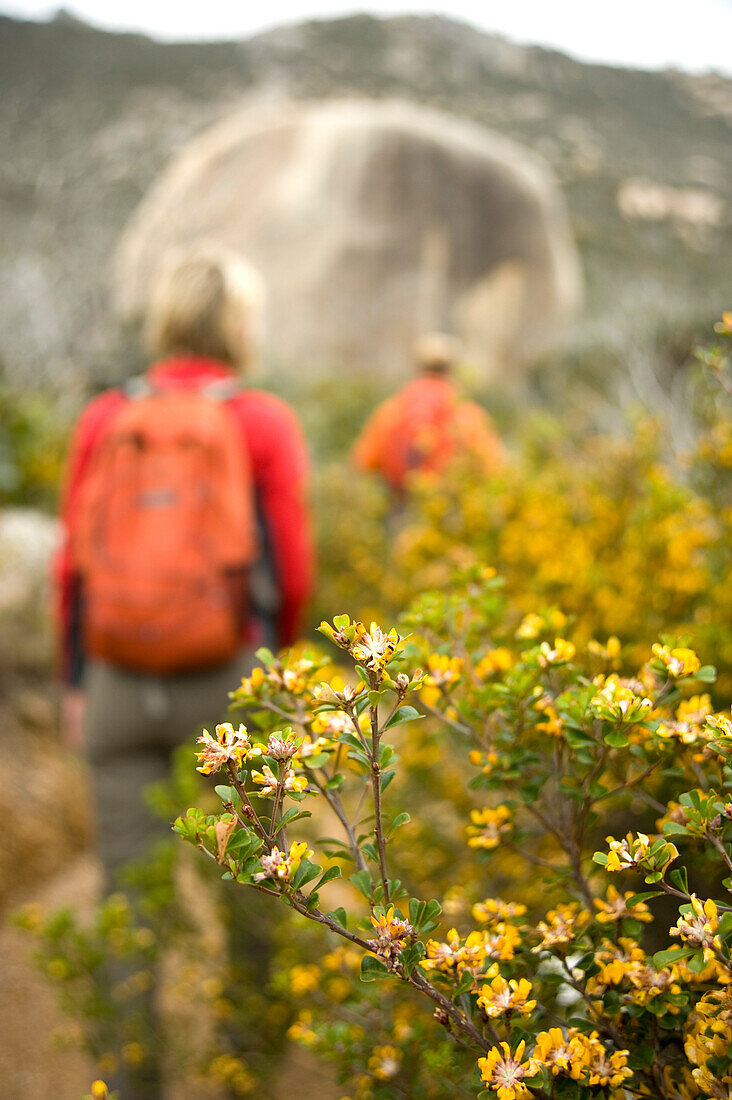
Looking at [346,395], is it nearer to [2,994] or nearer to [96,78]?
[96,78]

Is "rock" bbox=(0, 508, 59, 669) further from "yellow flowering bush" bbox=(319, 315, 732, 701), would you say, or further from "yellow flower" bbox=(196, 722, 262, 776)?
"yellow flower" bbox=(196, 722, 262, 776)

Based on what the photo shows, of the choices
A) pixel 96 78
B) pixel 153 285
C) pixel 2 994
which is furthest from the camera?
pixel 96 78

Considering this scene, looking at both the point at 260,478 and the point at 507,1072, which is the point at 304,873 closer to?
the point at 507,1072

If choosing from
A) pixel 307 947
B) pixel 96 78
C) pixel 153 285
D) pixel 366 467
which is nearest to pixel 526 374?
pixel 96 78

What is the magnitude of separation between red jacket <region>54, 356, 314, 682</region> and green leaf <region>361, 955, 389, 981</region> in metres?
1.40

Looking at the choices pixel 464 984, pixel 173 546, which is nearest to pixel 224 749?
pixel 464 984

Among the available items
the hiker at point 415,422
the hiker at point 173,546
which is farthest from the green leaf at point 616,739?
the hiker at point 415,422

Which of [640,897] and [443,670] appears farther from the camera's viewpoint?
[443,670]

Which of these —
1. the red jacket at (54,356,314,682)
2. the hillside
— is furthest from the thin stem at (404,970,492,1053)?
the hillside

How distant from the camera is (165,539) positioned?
67.3 inches

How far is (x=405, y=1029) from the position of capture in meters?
0.98

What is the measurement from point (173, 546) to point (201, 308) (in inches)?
26.1

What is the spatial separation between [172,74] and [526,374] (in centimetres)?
657

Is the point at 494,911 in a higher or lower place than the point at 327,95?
lower
